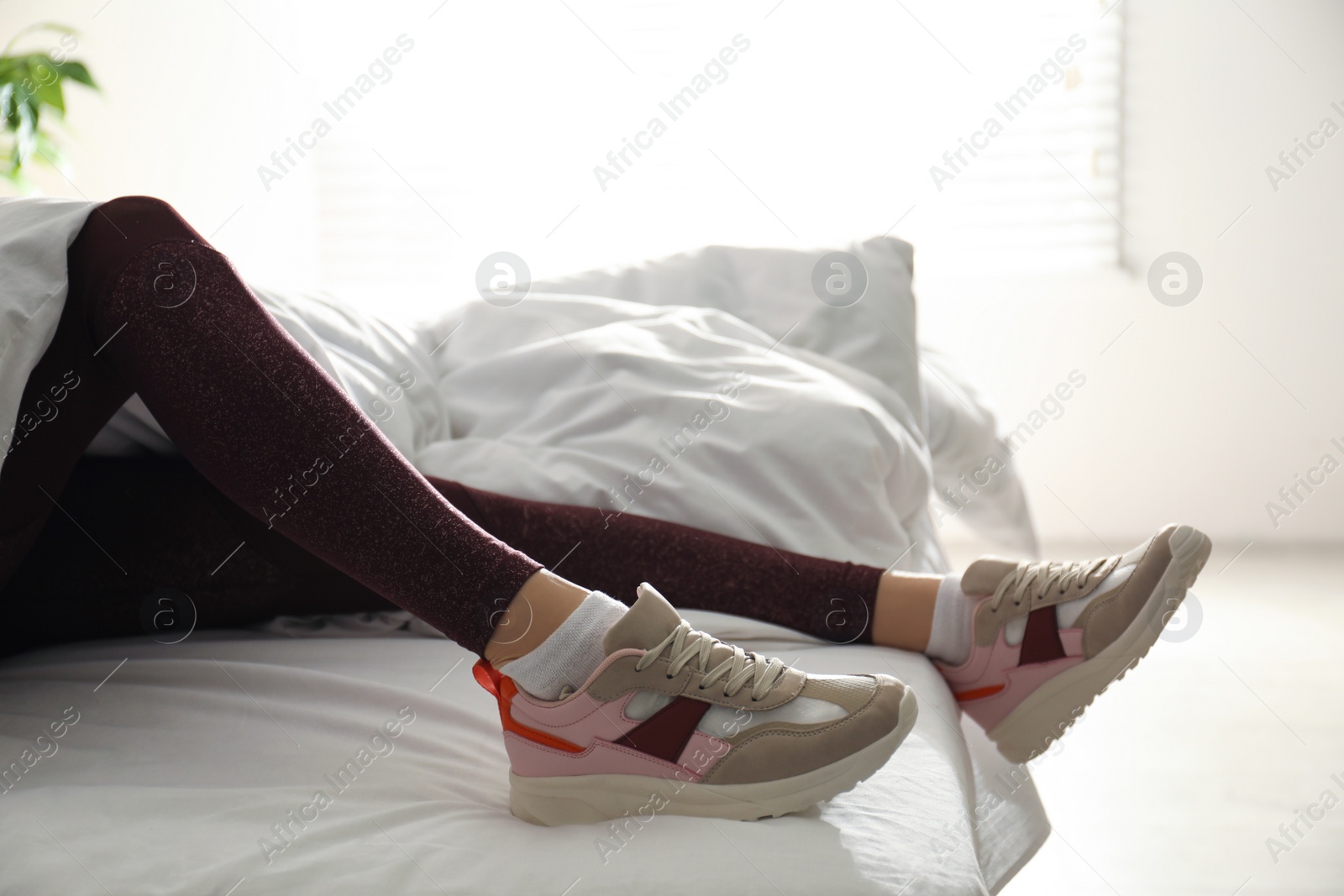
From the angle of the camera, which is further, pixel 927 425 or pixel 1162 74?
pixel 1162 74

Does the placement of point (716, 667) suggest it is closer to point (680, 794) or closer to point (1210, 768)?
point (680, 794)

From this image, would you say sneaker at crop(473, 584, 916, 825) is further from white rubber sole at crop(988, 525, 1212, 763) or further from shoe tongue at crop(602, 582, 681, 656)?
white rubber sole at crop(988, 525, 1212, 763)

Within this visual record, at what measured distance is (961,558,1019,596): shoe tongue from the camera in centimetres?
84

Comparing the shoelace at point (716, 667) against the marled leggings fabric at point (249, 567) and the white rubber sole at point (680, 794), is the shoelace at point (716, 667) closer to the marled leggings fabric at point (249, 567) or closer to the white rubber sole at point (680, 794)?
the white rubber sole at point (680, 794)

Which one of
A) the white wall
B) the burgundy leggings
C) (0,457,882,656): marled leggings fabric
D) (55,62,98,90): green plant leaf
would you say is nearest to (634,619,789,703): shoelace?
the burgundy leggings

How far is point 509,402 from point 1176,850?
86 centimetres

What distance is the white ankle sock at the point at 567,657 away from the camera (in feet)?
2.00

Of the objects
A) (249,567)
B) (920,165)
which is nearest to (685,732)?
(249,567)

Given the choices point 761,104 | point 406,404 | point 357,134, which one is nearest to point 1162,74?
point 761,104

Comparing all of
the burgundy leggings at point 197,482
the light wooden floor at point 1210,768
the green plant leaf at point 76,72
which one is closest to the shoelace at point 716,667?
the burgundy leggings at point 197,482

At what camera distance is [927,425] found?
1272 mm

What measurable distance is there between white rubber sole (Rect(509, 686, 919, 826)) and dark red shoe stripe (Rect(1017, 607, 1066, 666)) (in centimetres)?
27

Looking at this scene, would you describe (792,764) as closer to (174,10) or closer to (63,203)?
(63,203)

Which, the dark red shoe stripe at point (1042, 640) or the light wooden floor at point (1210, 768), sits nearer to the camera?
the dark red shoe stripe at point (1042, 640)
